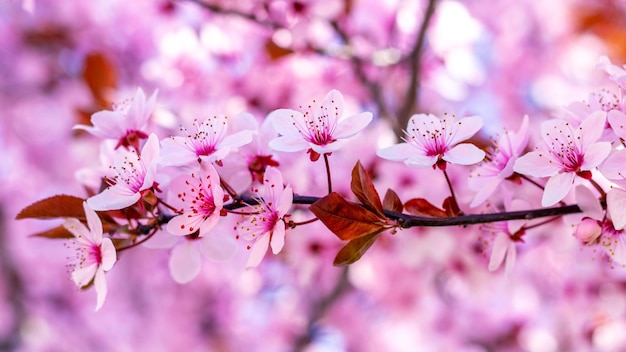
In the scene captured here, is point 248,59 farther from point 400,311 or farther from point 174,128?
point 400,311

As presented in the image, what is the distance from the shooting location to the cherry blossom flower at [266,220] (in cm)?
87

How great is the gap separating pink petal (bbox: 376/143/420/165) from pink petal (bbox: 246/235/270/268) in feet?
0.55

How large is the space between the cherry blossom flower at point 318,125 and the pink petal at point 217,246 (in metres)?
0.19

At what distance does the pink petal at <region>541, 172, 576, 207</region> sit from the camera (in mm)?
821

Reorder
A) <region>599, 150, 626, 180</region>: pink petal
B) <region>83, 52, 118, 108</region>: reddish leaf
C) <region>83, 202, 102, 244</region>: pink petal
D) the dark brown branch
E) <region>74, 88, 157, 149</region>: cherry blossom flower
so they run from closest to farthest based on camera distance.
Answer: <region>599, 150, 626, 180</region>: pink petal < <region>83, 202, 102, 244</region>: pink petal < <region>74, 88, 157, 149</region>: cherry blossom flower < the dark brown branch < <region>83, 52, 118, 108</region>: reddish leaf

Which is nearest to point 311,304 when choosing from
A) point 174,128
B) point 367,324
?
point 367,324

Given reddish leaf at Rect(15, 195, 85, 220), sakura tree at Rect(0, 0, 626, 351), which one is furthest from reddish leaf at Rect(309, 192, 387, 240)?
reddish leaf at Rect(15, 195, 85, 220)

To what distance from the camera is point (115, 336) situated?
324cm

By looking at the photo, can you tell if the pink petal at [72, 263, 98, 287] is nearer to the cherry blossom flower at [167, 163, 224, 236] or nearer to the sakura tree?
the sakura tree

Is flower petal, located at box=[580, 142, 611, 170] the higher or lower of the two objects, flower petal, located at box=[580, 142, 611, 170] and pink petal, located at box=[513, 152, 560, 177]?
the higher

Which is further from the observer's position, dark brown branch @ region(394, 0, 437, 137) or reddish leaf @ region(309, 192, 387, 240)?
dark brown branch @ region(394, 0, 437, 137)

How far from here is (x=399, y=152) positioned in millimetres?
881

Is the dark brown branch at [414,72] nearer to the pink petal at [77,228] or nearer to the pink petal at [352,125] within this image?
the pink petal at [352,125]

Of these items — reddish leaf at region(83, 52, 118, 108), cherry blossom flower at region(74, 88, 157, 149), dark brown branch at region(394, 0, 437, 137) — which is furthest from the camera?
reddish leaf at region(83, 52, 118, 108)
